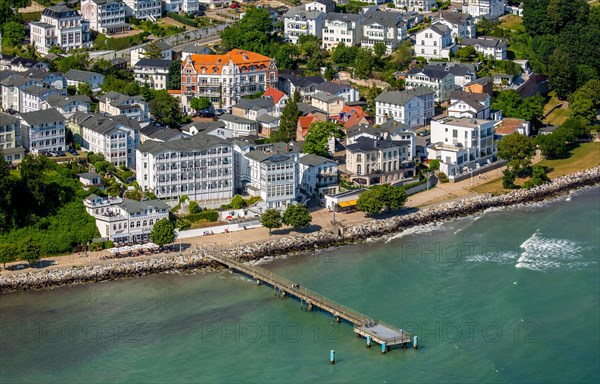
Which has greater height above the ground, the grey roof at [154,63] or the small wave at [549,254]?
the grey roof at [154,63]

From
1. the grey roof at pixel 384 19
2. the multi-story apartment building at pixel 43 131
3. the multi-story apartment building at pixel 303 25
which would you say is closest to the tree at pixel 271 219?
the multi-story apartment building at pixel 43 131

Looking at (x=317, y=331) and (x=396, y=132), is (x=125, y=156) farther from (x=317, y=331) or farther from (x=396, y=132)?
(x=317, y=331)

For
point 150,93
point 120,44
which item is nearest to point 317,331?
point 150,93

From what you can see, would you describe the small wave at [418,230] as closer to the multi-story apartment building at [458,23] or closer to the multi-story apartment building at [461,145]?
the multi-story apartment building at [461,145]

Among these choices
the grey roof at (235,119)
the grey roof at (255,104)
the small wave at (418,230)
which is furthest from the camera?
the grey roof at (255,104)

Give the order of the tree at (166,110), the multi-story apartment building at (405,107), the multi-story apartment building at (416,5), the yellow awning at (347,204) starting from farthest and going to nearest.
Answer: the multi-story apartment building at (416,5), the multi-story apartment building at (405,107), the tree at (166,110), the yellow awning at (347,204)

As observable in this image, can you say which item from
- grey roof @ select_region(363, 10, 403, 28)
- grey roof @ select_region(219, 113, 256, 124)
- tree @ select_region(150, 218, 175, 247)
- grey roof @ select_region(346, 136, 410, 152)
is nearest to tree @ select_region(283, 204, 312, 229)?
tree @ select_region(150, 218, 175, 247)

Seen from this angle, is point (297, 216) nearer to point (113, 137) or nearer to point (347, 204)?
point (347, 204)
